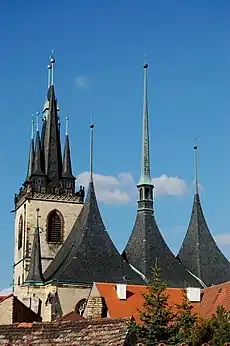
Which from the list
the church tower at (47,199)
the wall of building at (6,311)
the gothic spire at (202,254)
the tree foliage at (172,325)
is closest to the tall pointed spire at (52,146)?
the church tower at (47,199)

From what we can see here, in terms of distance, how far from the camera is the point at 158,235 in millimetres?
52094

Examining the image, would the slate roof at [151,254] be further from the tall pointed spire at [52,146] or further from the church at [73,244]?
the tall pointed spire at [52,146]

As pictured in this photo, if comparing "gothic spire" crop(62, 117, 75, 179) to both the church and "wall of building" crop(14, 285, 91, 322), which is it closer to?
the church

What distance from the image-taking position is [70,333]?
9383 mm

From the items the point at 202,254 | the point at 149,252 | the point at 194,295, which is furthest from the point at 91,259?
the point at 194,295

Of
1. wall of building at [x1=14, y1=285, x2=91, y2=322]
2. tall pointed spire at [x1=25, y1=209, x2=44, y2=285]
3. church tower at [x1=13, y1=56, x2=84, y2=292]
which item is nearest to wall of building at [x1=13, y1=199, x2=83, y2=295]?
church tower at [x1=13, y1=56, x2=84, y2=292]

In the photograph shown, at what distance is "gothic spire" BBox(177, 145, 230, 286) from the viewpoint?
170 feet

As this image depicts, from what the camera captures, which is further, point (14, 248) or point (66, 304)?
point (14, 248)

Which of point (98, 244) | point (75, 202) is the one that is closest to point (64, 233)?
point (75, 202)

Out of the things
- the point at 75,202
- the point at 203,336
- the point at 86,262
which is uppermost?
the point at 75,202

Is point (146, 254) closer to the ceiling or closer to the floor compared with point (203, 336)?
closer to the ceiling

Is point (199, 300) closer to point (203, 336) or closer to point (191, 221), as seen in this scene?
point (191, 221)

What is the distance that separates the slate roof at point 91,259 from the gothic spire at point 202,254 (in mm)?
4923

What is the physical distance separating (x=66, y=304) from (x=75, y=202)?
11734mm
